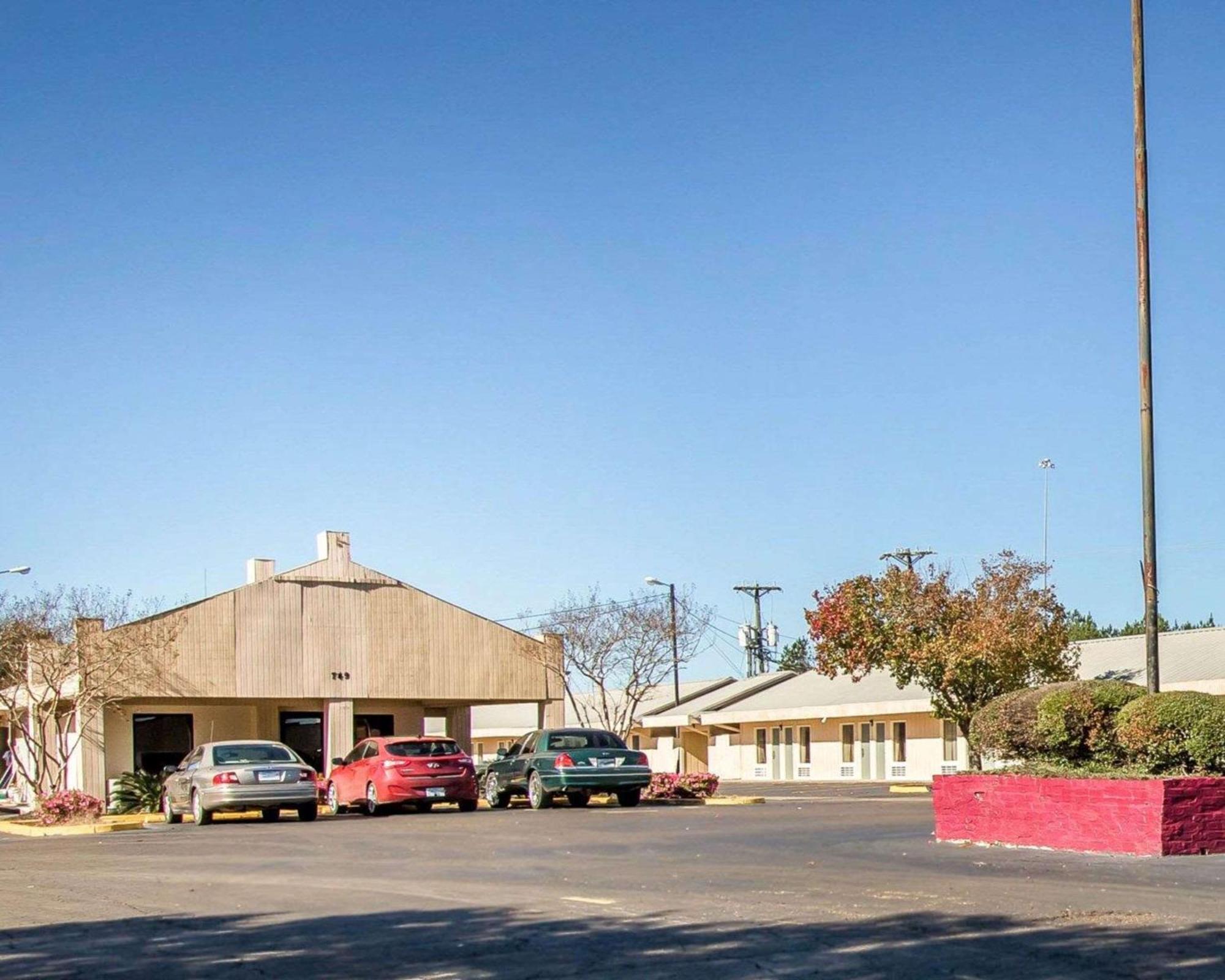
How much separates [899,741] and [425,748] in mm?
27419

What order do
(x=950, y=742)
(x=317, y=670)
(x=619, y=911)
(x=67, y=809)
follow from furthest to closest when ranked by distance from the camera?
(x=950, y=742) → (x=317, y=670) → (x=67, y=809) → (x=619, y=911)

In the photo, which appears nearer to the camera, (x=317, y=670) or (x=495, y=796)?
(x=495, y=796)

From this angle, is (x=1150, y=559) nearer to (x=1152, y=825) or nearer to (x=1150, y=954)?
(x=1152, y=825)

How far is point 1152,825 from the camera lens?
56.7 ft

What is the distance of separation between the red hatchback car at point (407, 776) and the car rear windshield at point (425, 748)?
0.01 meters

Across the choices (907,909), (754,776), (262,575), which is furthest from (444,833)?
(754,776)

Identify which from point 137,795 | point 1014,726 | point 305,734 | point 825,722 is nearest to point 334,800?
point 137,795

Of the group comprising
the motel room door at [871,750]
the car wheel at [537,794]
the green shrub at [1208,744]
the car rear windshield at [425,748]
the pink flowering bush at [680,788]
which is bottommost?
the motel room door at [871,750]

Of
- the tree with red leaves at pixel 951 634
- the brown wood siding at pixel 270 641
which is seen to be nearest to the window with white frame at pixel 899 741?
the tree with red leaves at pixel 951 634

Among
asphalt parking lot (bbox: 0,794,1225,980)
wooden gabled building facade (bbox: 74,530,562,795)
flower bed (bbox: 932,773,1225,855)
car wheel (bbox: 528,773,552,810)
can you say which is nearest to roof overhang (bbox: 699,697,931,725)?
wooden gabled building facade (bbox: 74,530,562,795)

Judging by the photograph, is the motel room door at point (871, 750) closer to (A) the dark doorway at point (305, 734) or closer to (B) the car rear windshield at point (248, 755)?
(A) the dark doorway at point (305, 734)

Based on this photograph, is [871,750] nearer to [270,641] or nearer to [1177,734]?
[270,641]

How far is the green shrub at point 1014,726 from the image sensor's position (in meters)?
19.7

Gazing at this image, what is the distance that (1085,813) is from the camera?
18.2m
